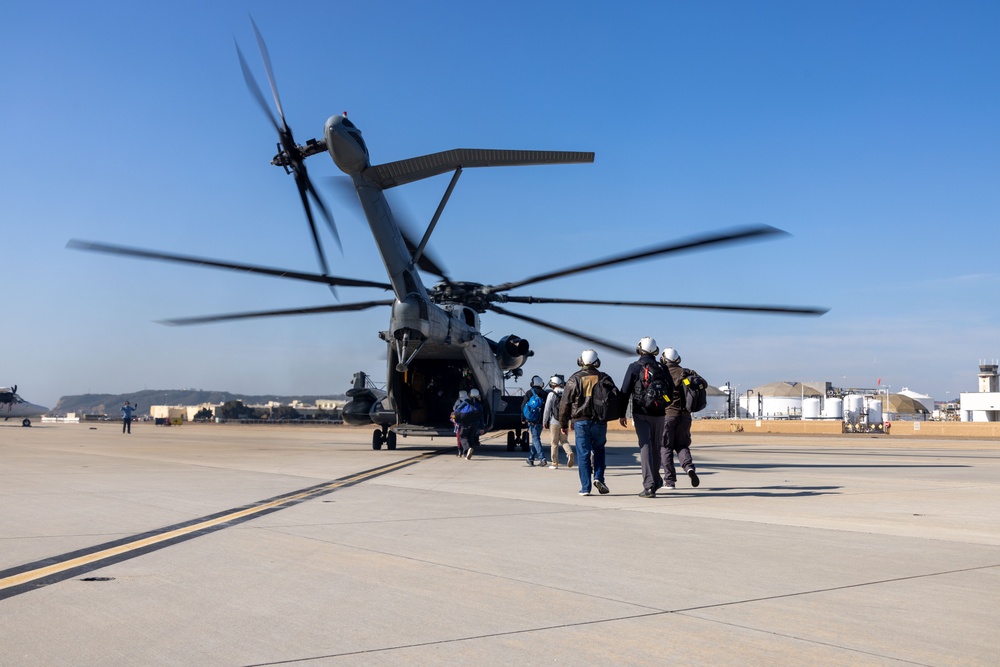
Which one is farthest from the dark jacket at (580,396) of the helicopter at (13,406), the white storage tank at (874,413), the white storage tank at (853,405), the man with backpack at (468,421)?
the white storage tank at (853,405)

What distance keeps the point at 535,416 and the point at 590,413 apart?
7663 mm

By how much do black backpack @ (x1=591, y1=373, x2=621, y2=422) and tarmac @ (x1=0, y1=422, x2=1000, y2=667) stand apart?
1049 millimetres

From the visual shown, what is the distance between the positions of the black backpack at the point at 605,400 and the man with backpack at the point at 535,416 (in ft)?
19.7

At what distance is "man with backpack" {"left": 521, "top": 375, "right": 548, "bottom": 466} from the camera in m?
17.3

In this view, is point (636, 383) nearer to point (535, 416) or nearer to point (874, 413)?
point (535, 416)

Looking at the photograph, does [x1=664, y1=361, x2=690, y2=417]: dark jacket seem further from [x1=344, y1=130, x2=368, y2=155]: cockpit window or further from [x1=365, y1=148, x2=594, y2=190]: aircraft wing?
[x1=344, y1=130, x2=368, y2=155]: cockpit window

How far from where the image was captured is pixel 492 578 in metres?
5.30

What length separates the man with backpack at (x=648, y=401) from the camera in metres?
10.6

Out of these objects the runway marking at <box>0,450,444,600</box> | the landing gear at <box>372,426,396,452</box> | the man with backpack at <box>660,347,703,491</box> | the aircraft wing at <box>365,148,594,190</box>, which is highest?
the aircraft wing at <box>365,148,594,190</box>

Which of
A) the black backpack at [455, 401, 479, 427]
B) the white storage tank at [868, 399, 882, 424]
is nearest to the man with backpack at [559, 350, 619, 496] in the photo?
the black backpack at [455, 401, 479, 427]

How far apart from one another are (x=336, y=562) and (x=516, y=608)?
1.76 m

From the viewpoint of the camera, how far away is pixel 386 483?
40.8 feet

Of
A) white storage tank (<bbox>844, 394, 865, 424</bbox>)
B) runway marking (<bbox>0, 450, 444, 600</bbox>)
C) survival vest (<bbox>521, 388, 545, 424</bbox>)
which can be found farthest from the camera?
white storage tank (<bbox>844, 394, 865, 424</bbox>)

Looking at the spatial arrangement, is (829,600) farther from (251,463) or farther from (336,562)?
(251,463)
